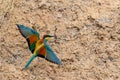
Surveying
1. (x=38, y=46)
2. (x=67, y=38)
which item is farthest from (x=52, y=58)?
(x=67, y=38)

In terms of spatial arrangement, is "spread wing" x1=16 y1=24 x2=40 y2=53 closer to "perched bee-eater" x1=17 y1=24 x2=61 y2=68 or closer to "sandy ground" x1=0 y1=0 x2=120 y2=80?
"perched bee-eater" x1=17 y1=24 x2=61 y2=68

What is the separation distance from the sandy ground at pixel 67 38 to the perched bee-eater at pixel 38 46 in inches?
5.1

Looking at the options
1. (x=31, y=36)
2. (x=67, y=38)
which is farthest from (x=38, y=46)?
(x=67, y=38)

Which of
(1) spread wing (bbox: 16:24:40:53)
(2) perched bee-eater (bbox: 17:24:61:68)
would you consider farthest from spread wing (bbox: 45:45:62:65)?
(1) spread wing (bbox: 16:24:40:53)

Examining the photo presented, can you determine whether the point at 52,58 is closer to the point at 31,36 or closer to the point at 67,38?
the point at 31,36

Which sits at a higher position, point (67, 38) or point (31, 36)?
point (31, 36)

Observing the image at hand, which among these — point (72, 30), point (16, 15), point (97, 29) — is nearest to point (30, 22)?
point (16, 15)

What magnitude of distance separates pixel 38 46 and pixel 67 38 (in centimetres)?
34

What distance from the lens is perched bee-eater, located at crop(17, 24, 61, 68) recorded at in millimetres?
2055

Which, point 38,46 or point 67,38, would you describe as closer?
point 38,46

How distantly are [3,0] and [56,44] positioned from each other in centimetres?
49

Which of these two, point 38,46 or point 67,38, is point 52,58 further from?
point 67,38

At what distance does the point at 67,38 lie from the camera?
2375mm

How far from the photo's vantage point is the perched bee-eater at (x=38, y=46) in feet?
6.74
